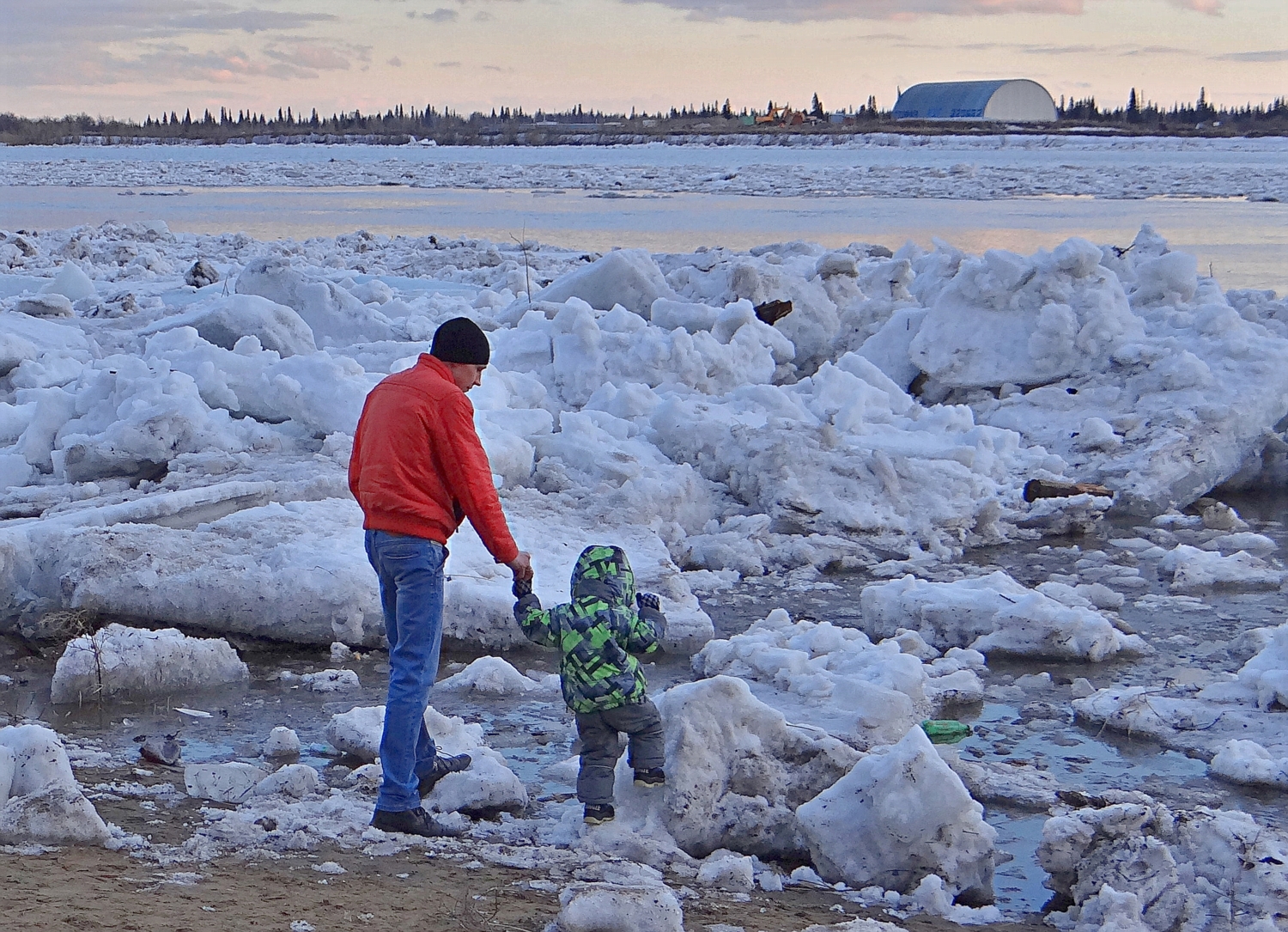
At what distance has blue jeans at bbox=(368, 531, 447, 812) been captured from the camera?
163 inches

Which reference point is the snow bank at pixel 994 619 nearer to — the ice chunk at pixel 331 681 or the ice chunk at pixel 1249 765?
the ice chunk at pixel 1249 765

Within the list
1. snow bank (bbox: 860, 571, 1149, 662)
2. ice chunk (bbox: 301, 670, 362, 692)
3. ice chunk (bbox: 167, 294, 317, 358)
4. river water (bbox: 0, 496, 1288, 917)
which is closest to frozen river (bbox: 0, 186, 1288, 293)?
ice chunk (bbox: 167, 294, 317, 358)

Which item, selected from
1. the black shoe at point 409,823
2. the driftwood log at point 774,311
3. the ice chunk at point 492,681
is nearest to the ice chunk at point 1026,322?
the driftwood log at point 774,311

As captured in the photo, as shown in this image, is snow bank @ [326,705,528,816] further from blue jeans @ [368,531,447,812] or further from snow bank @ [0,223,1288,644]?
snow bank @ [0,223,1288,644]

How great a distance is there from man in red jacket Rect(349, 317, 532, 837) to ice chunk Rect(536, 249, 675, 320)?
8025 millimetres

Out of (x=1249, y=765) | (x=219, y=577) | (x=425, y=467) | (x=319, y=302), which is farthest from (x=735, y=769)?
(x=319, y=302)

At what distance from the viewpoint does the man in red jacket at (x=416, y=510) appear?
411 centimetres

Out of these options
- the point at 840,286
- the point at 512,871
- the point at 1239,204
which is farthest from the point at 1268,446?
the point at 1239,204

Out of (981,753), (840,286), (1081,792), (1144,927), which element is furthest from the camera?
→ (840,286)

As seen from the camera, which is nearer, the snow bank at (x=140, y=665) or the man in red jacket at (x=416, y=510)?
the man in red jacket at (x=416, y=510)

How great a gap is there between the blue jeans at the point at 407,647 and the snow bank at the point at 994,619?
2784 millimetres

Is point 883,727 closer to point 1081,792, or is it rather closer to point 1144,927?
point 1081,792

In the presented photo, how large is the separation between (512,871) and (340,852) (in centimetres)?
52

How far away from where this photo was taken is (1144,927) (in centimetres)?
359
